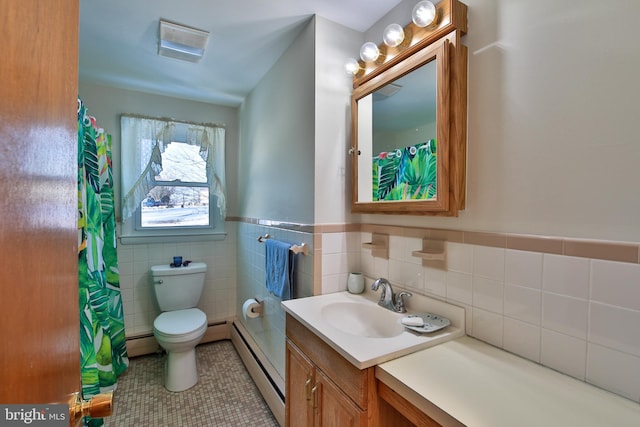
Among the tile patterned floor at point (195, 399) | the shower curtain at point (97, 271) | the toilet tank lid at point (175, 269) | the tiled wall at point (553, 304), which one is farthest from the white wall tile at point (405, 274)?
the toilet tank lid at point (175, 269)

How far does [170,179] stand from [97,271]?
3.38 ft

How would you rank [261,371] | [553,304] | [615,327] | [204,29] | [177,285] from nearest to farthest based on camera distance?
[615,327] < [553,304] < [204,29] < [261,371] < [177,285]

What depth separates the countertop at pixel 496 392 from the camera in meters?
0.69

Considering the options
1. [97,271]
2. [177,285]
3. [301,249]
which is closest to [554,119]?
[301,249]

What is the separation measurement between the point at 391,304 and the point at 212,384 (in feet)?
5.35

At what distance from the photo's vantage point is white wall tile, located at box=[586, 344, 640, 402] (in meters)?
0.75

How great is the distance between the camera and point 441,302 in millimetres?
1228

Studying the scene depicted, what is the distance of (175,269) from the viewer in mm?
2488

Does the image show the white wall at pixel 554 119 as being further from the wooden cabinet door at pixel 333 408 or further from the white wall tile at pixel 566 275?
the wooden cabinet door at pixel 333 408

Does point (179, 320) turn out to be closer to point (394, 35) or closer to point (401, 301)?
point (401, 301)

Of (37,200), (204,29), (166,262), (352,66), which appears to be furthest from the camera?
(166,262)

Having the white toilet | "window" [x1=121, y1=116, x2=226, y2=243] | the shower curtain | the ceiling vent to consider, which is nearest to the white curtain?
"window" [x1=121, y1=116, x2=226, y2=243]

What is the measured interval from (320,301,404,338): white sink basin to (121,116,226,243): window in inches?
71.0

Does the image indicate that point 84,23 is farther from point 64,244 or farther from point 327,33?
point 64,244
